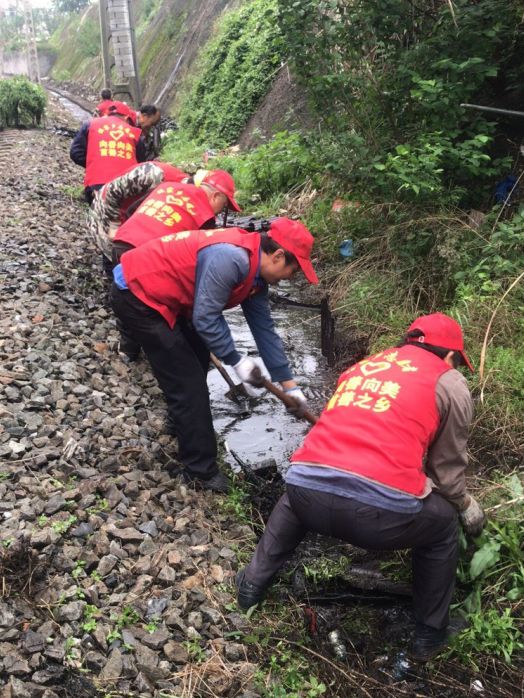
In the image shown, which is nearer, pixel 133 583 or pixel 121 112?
pixel 133 583

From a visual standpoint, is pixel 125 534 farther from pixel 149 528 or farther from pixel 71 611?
pixel 71 611

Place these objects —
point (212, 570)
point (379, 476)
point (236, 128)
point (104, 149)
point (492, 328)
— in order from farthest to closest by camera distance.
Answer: point (236, 128), point (104, 149), point (492, 328), point (212, 570), point (379, 476)

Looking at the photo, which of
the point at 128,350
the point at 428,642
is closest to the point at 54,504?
the point at 428,642

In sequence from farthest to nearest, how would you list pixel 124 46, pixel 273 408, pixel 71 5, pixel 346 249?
pixel 71 5
pixel 124 46
pixel 346 249
pixel 273 408

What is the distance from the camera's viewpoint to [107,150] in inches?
250

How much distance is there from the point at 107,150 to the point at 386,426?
5020mm

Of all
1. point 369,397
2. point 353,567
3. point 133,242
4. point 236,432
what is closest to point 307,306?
point 236,432

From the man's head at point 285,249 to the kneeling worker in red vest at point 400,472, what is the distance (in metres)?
0.75

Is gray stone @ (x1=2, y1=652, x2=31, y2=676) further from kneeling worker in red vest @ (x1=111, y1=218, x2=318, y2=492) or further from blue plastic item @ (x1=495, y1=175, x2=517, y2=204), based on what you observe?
blue plastic item @ (x1=495, y1=175, x2=517, y2=204)

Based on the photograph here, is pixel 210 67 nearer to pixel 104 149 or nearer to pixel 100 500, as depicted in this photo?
pixel 104 149

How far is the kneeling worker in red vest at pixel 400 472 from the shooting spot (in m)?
2.42

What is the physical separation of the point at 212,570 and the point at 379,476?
1142 mm

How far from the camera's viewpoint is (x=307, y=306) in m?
6.59

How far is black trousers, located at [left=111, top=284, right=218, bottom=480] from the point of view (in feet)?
11.5
